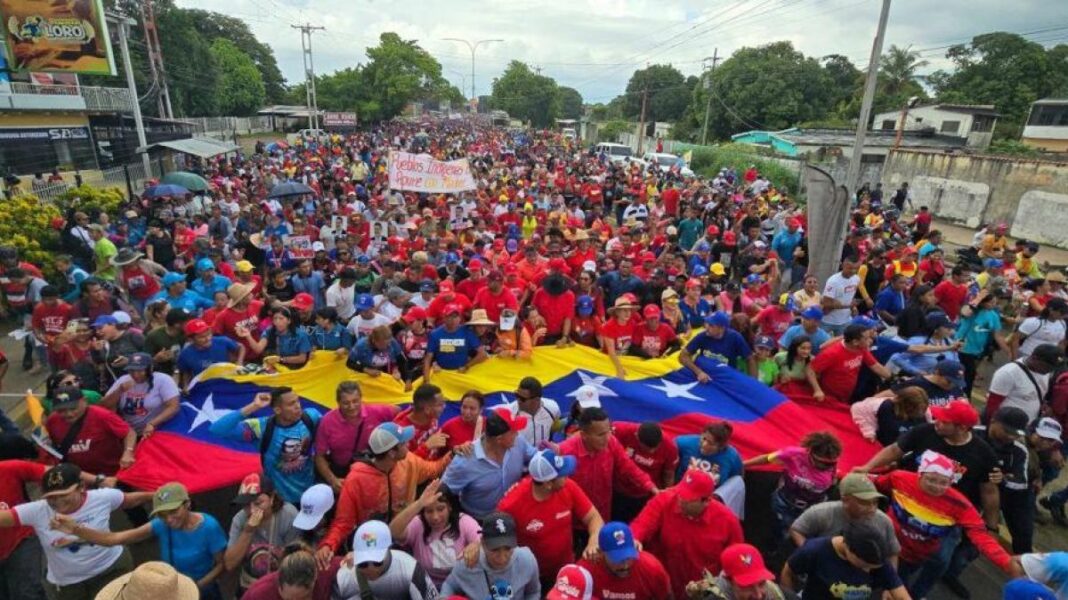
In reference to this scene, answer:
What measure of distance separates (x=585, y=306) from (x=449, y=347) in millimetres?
2010

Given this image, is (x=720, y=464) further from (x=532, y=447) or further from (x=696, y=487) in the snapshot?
(x=532, y=447)

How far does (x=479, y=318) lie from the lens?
6668 mm

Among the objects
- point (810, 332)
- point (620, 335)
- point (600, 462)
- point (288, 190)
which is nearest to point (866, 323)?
point (810, 332)

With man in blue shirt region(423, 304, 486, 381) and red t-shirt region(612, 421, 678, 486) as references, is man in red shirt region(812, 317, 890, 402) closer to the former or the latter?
red t-shirt region(612, 421, 678, 486)

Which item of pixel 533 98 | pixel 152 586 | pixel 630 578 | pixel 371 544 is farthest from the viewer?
pixel 533 98

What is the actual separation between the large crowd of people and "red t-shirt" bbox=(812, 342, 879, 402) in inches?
0.9

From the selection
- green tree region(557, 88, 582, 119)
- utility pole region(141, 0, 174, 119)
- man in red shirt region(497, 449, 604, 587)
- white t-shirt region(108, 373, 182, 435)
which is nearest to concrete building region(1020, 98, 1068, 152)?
man in red shirt region(497, 449, 604, 587)

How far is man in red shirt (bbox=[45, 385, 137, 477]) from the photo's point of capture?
4.61 meters

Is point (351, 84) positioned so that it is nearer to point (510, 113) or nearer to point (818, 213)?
point (510, 113)

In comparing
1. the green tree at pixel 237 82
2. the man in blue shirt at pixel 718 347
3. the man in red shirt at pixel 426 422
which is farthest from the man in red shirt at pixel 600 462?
the green tree at pixel 237 82

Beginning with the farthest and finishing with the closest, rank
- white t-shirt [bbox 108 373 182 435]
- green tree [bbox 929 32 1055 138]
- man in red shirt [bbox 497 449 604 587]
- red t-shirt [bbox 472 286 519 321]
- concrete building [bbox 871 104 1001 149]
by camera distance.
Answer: green tree [bbox 929 32 1055 138] < concrete building [bbox 871 104 1001 149] < red t-shirt [bbox 472 286 519 321] < white t-shirt [bbox 108 373 182 435] < man in red shirt [bbox 497 449 604 587]

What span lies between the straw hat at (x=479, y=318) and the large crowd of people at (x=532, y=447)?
26mm

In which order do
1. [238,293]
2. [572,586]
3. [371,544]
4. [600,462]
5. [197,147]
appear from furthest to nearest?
[197,147]
[238,293]
[600,462]
[371,544]
[572,586]

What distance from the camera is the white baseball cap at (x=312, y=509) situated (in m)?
3.74
